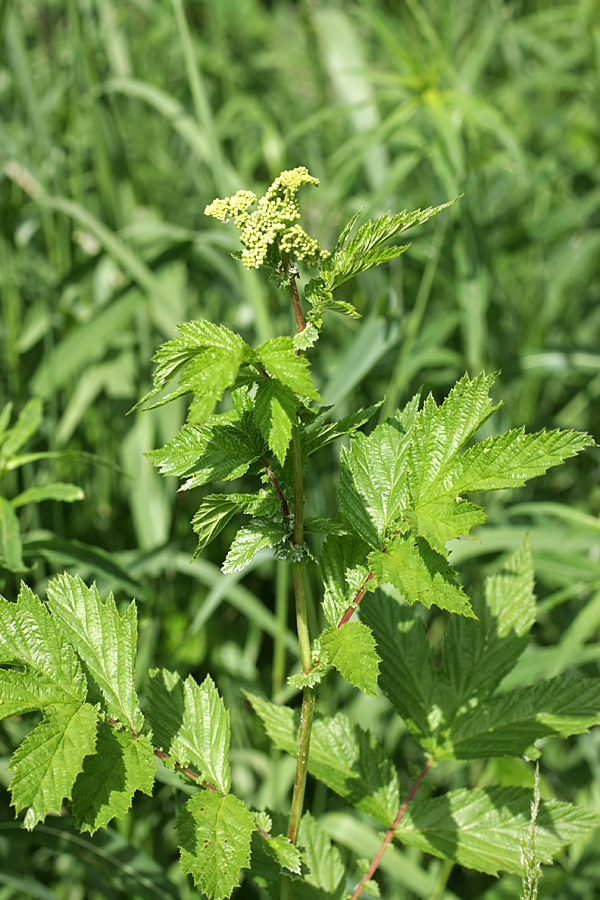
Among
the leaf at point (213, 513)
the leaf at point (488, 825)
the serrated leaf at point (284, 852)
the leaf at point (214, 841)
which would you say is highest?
the leaf at point (213, 513)

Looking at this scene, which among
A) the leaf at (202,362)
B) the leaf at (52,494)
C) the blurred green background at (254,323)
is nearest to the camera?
the leaf at (202,362)

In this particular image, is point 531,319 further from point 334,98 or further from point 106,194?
point 106,194

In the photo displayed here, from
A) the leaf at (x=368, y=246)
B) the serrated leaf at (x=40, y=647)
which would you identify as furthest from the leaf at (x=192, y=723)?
the leaf at (x=368, y=246)

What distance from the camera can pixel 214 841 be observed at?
68 centimetres

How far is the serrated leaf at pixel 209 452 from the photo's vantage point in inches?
27.1

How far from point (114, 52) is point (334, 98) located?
33.8 inches

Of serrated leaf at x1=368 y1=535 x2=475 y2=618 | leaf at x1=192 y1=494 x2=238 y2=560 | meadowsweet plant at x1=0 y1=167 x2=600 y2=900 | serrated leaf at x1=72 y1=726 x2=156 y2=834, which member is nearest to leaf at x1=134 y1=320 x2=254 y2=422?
meadowsweet plant at x1=0 y1=167 x2=600 y2=900

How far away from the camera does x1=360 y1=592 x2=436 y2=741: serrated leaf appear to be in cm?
92

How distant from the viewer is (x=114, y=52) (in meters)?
2.12

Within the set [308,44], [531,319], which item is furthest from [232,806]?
[308,44]

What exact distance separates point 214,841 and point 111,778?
0.35 feet

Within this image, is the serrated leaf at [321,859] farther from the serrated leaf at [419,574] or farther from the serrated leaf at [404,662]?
the serrated leaf at [419,574]

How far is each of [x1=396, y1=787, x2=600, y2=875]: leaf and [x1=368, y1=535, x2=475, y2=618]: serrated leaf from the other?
34 cm

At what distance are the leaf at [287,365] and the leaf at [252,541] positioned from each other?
0.15 m
